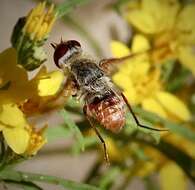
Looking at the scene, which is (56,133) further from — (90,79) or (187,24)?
(187,24)

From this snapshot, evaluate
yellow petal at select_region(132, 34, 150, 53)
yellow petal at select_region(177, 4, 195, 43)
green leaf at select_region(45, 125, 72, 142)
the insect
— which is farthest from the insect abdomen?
yellow petal at select_region(177, 4, 195, 43)

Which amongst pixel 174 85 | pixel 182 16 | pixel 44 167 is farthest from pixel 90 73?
pixel 44 167

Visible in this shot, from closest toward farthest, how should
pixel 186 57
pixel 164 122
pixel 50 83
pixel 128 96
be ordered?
pixel 50 83, pixel 164 122, pixel 128 96, pixel 186 57

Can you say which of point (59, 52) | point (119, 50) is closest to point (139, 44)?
point (119, 50)

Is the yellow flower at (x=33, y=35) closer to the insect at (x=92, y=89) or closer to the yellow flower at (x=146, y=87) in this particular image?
the insect at (x=92, y=89)

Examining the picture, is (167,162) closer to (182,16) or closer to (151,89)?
(151,89)

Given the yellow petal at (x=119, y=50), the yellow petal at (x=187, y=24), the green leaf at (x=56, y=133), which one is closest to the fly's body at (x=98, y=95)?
the green leaf at (x=56, y=133)
